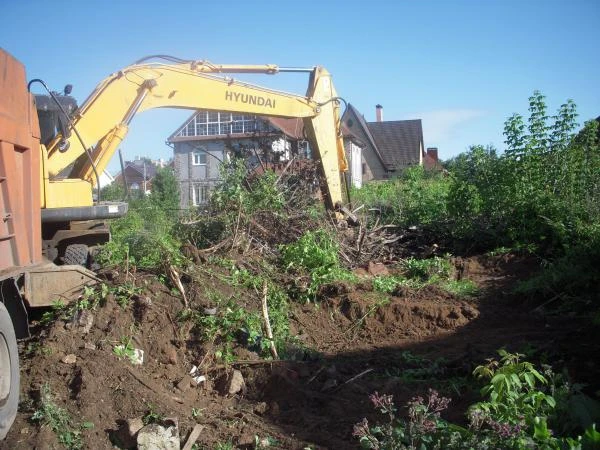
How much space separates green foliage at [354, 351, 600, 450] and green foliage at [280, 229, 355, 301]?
419 centimetres

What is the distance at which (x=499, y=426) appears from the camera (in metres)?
3.35

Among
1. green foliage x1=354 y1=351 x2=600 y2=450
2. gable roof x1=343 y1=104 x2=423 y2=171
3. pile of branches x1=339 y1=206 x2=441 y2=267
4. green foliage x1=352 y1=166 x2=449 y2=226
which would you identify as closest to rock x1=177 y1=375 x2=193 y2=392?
green foliage x1=354 y1=351 x2=600 y2=450

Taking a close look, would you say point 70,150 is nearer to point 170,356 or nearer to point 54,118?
point 54,118

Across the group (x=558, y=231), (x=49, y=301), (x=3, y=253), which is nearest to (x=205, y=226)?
(x=49, y=301)

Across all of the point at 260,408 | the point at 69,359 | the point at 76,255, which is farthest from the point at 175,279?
the point at 260,408

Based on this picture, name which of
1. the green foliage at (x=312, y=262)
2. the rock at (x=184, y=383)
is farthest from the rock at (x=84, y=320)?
the green foliage at (x=312, y=262)

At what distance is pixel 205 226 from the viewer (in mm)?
10000

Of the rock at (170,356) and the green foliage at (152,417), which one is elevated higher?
the rock at (170,356)

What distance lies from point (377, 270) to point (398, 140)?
45889 mm

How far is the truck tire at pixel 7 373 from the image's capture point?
13.2 ft

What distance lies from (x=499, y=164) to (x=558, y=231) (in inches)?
102

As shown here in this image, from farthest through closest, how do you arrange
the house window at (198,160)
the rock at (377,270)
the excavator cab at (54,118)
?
the house window at (198,160), the rock at (377,270), the excavator cab at (54,118)

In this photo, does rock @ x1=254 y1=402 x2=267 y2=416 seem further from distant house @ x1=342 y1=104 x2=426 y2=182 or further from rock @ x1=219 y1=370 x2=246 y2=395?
distant house @ x1=342 y1=104 x2=426 y2=182

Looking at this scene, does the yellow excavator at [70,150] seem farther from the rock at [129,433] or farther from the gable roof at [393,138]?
the gable roof at [393,138]
